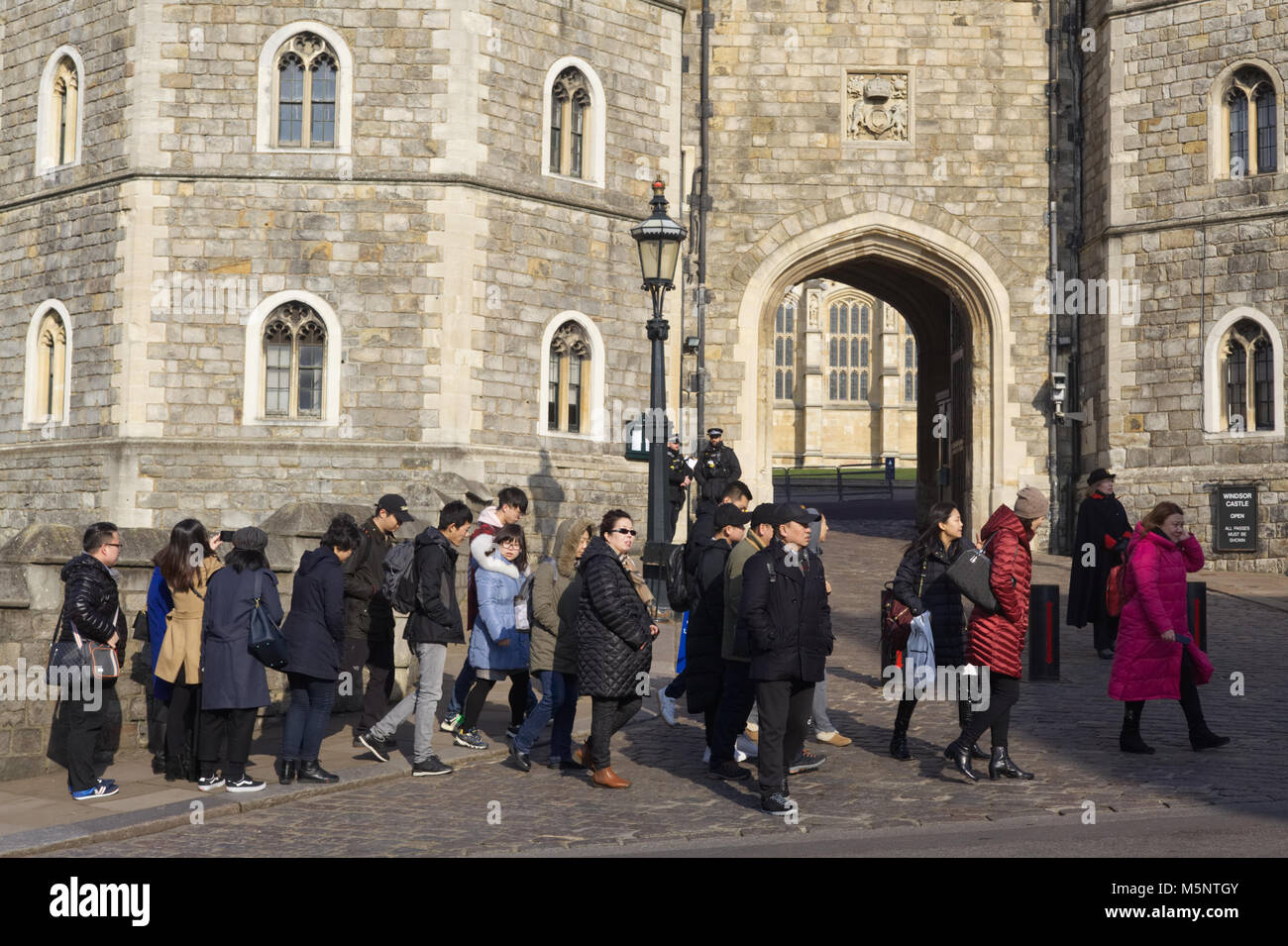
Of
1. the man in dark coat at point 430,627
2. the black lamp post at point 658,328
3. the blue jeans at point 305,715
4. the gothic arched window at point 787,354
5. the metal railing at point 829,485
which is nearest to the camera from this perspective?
the blue jeans at point 305,715

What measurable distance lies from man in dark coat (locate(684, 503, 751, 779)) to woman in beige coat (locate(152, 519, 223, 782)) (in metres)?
2.87

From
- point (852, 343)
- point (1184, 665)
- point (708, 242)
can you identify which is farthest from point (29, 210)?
point (852, 343)

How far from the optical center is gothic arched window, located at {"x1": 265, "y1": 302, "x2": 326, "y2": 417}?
18.3 metres

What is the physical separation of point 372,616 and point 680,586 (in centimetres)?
208

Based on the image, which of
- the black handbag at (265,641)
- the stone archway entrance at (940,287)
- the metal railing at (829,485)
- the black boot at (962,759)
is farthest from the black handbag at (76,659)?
the metal railing at (829,485)

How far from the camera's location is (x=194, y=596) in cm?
841

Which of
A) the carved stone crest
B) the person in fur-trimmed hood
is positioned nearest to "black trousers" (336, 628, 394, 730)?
the person in fur-trimmed hood

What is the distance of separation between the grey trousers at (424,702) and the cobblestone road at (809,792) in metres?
0.22

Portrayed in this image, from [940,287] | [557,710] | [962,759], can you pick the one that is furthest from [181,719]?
[940,287]

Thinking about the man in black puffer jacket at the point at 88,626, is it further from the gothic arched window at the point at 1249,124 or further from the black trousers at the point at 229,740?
the gothic arched window at the point at 1249,124

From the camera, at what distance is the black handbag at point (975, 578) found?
834 centimetres

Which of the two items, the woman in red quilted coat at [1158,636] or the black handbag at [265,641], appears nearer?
the black handbag at [265,641]

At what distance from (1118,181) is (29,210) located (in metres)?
14.7

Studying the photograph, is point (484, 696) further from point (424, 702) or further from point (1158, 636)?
point (1158, 636)
